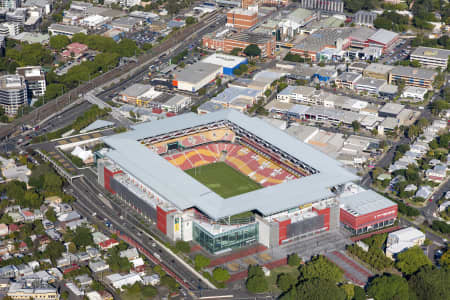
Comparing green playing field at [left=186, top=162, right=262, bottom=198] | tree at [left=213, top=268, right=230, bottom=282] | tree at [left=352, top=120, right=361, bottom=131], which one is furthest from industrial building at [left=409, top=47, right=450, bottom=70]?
tree at [left=213, top=268, right=230, bottom=282]

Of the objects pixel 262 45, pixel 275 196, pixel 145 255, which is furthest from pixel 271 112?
pixel 145 255

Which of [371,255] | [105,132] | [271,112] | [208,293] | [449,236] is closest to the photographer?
[208,293]

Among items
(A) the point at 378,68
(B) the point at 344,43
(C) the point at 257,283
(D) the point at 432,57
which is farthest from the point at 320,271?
(B) the point at 344,43

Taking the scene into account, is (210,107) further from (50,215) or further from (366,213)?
(366,213)

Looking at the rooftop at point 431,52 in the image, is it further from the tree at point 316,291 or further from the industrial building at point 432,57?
the tree at point 316,291

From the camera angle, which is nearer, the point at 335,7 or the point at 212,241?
the point at 212,241

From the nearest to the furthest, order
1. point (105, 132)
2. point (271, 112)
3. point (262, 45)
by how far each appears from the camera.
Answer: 1. point (105, 132)
2. point (271, 112)
3. point (262, 45)

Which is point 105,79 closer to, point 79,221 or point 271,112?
point 271,112

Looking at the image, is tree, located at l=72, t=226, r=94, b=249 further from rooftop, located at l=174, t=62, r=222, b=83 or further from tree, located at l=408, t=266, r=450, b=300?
rooftop, located at l=174, t=62, r=222, b=83
